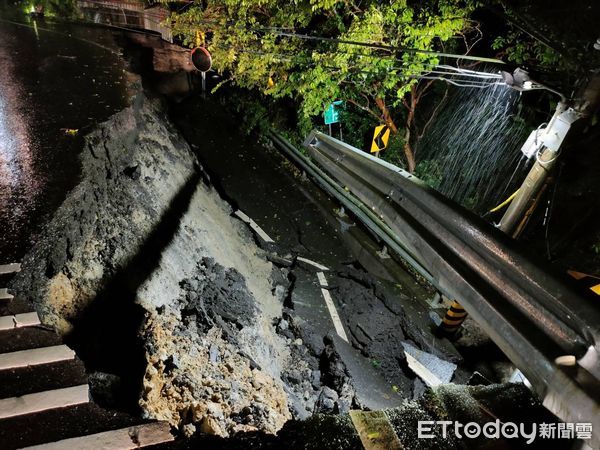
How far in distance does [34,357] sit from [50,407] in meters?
0.52

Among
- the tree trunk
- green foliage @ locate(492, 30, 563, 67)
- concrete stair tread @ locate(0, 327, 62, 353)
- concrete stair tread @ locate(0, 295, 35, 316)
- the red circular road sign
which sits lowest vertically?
concrete stair tread @ locate(0, 327, 62, 353)

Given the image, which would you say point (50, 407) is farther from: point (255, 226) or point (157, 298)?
point (255, 226)

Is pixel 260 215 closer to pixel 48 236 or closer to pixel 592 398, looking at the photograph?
pixel 48 236

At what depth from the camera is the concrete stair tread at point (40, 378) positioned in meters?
2.55

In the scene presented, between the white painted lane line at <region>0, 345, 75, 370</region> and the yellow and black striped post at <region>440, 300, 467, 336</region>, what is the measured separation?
277 inches

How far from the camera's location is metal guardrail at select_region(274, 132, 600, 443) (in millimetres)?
1647

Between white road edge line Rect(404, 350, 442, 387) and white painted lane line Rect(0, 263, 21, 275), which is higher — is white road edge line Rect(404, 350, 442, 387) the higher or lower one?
the lower one

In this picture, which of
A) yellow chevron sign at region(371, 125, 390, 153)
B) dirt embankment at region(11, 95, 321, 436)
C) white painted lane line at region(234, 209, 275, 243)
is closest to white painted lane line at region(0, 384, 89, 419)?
dirt embankment at region(11, 95, 321, 436)

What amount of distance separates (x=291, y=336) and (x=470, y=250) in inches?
201

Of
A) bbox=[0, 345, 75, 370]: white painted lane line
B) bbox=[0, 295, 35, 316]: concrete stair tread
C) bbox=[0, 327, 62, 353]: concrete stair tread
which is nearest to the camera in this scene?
bbox=[0, 345, 75, 370]: white painted lane line

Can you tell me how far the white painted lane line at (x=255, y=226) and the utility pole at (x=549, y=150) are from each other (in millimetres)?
6409

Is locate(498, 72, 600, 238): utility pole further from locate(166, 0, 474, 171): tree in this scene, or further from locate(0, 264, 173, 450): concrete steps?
locate(0, 264, 173, 450): concrete steps

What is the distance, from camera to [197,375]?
439 cm

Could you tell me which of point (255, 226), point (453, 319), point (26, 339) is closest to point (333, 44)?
point (255, 226)
